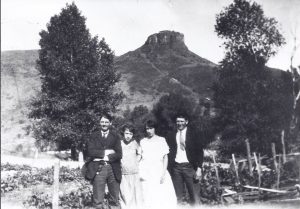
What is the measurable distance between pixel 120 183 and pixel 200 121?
2674 centimetres

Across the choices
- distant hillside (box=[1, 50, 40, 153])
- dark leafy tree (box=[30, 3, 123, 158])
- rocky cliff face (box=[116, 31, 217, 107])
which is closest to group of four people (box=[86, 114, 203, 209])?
dark leafy tree (box=[30, 3, 123, 158])

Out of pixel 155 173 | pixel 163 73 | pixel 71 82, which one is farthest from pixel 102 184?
pixel 163 73

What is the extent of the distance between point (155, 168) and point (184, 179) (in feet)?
1.78

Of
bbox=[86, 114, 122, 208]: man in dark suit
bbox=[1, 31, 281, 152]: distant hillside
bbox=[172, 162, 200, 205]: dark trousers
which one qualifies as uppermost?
bbox=[1, 31, 281, 152]: distant hillside

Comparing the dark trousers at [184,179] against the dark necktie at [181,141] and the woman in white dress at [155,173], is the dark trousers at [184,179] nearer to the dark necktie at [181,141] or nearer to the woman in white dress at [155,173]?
the woman in white dress at [155,173]

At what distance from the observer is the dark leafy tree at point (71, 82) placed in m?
24.3

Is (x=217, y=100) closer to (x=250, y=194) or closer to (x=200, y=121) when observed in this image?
(x=200, y=121)

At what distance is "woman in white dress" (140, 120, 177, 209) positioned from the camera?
5973 mm

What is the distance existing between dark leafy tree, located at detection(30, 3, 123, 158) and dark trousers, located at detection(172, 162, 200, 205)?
18581mm

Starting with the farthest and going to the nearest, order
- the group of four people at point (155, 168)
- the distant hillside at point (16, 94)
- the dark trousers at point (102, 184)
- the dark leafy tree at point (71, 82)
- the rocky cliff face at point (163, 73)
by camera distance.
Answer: the rocky cliff face at point (163, 73)
the distant hillside at point (16, 94)
the dark leafy tree at point (71, 82)
the group of four people at point (155, 168)
the dark trousers at point (102, 184)

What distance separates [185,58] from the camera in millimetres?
89750

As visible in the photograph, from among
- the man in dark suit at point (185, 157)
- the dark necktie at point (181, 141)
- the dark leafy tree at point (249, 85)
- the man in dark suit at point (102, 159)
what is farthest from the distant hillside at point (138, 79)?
the dark necktie at point (181, 141)

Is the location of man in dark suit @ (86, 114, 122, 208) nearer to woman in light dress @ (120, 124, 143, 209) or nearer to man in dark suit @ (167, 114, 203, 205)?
woman in light dress @ (120, 124, 143, 209)

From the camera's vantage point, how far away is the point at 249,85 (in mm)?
27844
